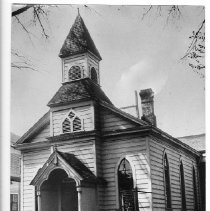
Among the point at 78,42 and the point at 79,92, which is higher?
the point at 78,42

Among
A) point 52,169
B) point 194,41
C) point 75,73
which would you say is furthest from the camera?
point 75,73

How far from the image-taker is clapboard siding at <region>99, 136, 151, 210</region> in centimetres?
1166

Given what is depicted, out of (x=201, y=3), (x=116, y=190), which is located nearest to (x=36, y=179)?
(x=116, y=190)

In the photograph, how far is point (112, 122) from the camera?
40.2 ft

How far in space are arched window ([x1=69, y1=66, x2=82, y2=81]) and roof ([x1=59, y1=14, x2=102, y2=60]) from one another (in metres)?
0.43

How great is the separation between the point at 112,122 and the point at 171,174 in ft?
9.09

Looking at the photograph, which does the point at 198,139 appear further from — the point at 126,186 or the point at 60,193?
the point at 60,193

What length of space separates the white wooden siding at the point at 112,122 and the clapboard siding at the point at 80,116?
392 mm

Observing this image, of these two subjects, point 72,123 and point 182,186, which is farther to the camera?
point 182,186

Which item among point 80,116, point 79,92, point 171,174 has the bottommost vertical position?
point 171,174

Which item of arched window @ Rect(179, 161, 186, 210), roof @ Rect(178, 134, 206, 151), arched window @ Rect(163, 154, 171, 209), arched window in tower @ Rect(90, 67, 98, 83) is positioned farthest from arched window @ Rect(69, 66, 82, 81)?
arched window @ Rect(179, 161, 186, 210)

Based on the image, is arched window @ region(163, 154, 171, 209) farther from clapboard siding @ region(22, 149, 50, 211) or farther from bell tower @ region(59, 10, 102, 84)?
clapboard siding @ region(22, 149, 50, 211)

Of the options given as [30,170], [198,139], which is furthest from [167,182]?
[30,170]

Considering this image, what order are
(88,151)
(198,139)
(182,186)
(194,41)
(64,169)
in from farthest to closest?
(182,186)
(88,151)
(64,169)
(198,139)
(194,41)
